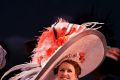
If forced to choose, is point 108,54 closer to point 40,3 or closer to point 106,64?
point 106,64

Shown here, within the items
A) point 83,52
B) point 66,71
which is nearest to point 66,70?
point 66,71

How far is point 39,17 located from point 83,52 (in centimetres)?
38

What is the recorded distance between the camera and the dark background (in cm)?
161

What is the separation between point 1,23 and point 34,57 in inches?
11.2

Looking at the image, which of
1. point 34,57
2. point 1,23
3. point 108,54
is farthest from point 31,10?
point 108,54

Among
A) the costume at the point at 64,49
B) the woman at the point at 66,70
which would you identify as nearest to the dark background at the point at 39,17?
the costume at the point at 64,49

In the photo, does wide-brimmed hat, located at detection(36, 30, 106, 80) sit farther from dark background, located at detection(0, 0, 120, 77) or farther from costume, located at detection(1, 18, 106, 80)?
dark background, located at detection(0, 0, 120, 77)

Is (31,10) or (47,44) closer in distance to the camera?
(47,44)

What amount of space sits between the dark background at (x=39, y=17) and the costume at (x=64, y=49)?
0.08m

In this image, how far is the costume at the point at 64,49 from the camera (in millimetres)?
1318

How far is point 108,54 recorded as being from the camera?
5.19 feet

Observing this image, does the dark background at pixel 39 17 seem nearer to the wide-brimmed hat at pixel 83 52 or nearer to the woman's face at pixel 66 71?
the wide-brimmed hat at pixel 83 52

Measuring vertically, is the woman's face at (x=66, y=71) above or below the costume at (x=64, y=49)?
below

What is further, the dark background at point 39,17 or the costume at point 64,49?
the dark background at point 39,17
